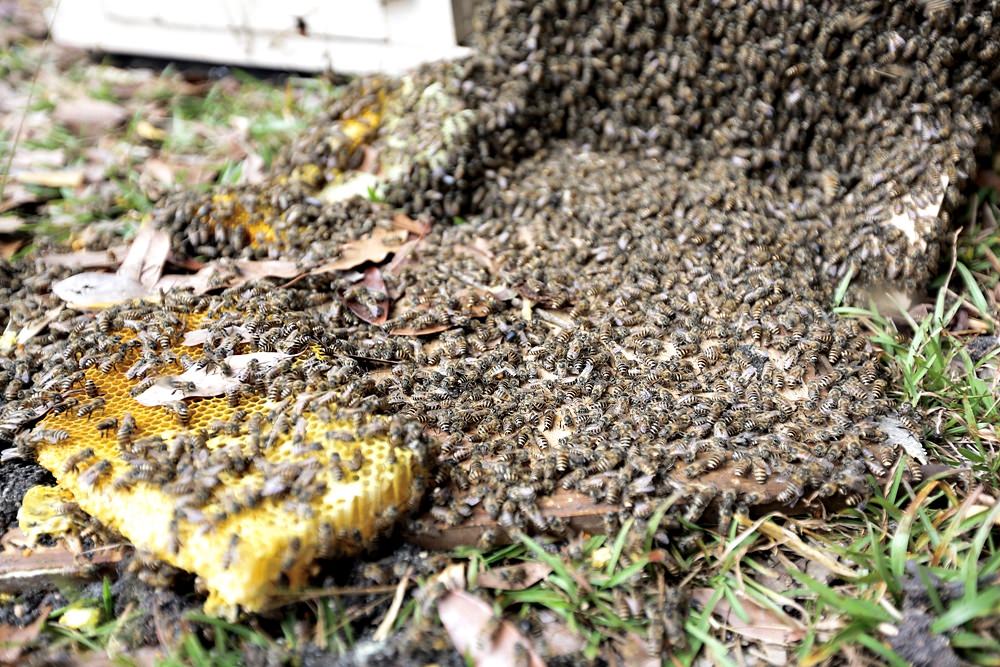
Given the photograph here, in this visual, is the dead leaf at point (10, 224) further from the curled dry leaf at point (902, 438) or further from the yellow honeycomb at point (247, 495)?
the curled dry leaf at point (902, 438)

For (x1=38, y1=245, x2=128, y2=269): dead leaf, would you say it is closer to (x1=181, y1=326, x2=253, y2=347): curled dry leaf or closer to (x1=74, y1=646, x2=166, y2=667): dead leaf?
(x1=181, y1=326, x2=253, y2=347): curled dry leaf

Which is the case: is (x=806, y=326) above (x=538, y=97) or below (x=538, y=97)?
below

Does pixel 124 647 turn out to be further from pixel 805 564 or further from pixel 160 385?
pixel 805 564

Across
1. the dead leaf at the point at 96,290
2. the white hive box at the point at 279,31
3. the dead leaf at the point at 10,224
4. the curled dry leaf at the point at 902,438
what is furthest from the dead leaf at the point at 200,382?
the white hive box at the point at 279,31

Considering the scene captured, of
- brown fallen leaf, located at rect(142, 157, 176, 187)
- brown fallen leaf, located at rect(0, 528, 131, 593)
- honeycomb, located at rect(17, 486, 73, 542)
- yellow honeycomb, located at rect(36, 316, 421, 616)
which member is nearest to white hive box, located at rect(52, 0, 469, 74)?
brown fallen leaf, located at rect(142, 157, 176, 187)

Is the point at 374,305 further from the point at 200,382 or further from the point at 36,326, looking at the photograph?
the point at 36,326

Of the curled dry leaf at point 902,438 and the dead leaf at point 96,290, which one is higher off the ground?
the dead leaf at point 96,290

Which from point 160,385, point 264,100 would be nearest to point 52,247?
point 160,385
